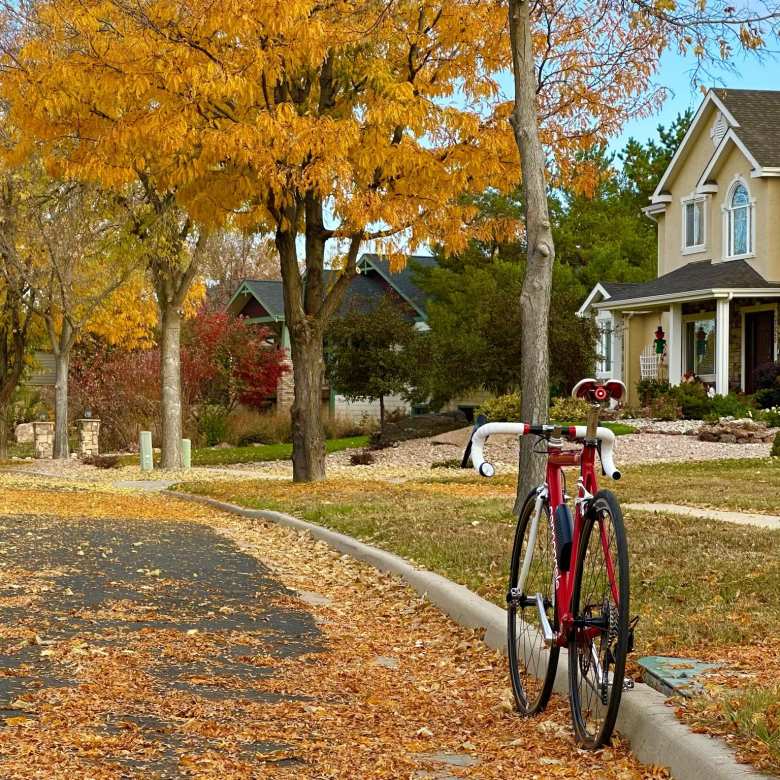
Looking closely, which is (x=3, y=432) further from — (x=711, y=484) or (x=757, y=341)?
(x=711, y=484)

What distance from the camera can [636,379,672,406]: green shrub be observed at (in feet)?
114

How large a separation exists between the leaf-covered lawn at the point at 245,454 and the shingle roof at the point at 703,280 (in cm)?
861

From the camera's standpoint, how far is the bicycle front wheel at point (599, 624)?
494 centimetres

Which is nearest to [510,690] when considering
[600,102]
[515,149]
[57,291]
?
[600,102]

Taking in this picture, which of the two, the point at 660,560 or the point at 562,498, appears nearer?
the point at 562,498

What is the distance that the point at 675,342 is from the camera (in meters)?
35.9

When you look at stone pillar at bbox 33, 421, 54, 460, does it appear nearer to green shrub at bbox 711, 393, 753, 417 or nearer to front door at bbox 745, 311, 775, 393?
green shrub at bbox 711, 393, 753, 417

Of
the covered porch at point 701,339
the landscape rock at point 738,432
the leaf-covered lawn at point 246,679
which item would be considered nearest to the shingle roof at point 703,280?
the covered porch at point 701,339

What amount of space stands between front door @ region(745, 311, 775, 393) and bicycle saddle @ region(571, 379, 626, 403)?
29404mm

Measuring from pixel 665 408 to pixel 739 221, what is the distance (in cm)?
594

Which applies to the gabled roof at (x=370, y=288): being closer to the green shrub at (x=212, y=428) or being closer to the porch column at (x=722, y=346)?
the green shrub at (x=212, y=428)

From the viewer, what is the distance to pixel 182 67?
18594 millimetres

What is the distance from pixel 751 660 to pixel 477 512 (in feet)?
26.3

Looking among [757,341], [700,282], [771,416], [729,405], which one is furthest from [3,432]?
[757,341]
